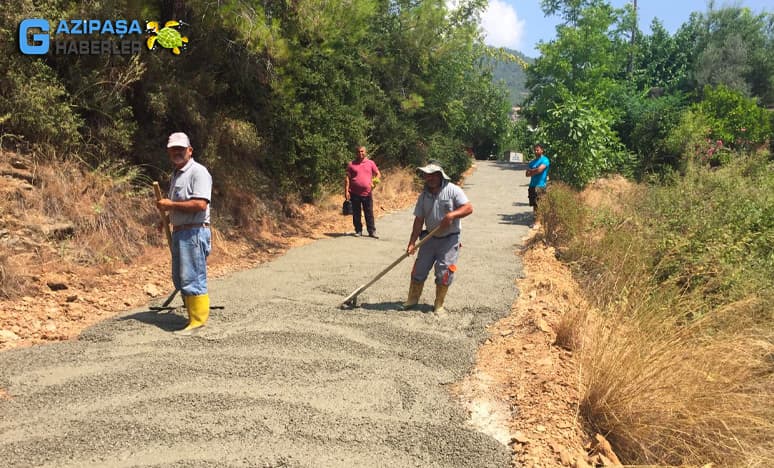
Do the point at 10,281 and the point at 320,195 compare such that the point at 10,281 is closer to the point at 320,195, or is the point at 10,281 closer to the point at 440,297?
the point at 440,297

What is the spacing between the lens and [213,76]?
826cm

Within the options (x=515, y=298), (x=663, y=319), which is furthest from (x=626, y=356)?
(x=515, y=298)

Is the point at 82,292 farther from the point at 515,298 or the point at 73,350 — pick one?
the point at 515,298

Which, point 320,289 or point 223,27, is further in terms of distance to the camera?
point 223,27

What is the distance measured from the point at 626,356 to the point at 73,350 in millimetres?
4207

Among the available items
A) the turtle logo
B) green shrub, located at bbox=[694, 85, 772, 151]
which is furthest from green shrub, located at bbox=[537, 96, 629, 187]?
green shrub, located at bbox=[694, 85, 772, 151]

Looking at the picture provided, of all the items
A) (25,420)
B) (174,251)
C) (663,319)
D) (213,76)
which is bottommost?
(25,420)

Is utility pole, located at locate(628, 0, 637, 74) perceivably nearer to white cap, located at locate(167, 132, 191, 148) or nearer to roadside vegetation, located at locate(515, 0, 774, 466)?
roadside vegetation, located at locate(515, 0, 774, 466)

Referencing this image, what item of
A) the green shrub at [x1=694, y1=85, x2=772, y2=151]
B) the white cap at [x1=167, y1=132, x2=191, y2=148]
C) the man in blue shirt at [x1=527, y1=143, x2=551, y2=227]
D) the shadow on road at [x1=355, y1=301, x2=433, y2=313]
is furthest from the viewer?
the green shrub at [x1=694, y1=85, x2=772, y2=151]

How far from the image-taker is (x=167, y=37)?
24.1 ft

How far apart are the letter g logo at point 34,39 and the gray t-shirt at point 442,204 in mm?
4833

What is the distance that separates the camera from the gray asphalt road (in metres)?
2.99

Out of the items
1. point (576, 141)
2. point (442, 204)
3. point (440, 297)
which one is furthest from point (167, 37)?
point (576, 141)

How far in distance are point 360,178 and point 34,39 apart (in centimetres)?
505
